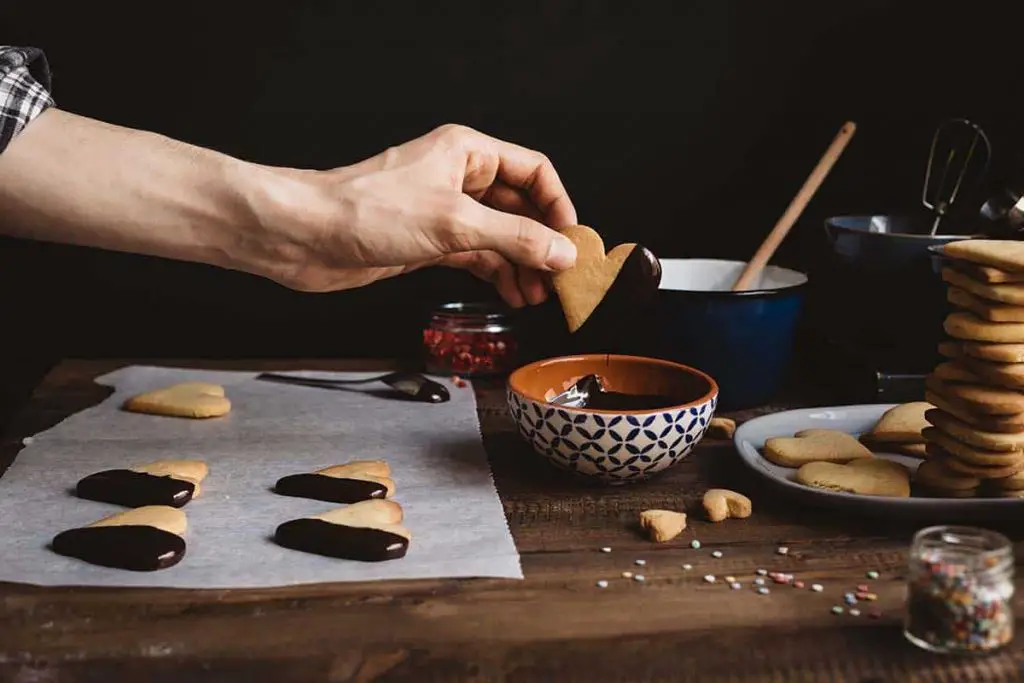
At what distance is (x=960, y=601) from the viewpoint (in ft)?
2.89

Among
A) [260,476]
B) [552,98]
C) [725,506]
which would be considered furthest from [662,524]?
[552,98]

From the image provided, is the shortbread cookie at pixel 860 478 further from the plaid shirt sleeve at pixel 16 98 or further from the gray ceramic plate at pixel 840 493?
the plaid shirt sleeve at pixel 16 98

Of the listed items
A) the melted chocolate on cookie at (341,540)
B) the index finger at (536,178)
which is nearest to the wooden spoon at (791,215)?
the index finger at (536,178)

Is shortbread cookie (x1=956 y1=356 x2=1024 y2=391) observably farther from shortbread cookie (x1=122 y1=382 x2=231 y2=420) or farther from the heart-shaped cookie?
shortbread cookie (x1=122 y1=382 x2=231 y2=420)

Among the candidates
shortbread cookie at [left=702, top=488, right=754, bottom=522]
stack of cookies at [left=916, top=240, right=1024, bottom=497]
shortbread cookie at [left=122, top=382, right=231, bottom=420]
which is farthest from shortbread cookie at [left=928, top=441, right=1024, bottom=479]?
shortbread cookie at [left=122, top=382, right=231, bottom=420]

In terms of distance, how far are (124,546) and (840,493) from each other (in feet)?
2.31

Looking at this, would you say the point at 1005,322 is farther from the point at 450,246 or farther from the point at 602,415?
the point at 450,246

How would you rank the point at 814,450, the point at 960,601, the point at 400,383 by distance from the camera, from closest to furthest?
the point at 960,601 → the point at 814,450 → the point at 400,383

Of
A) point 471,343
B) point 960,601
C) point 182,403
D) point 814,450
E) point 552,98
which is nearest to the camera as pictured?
point 960,601

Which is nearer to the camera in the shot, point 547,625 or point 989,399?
point 547,625

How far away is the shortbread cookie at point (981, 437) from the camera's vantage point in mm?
1109

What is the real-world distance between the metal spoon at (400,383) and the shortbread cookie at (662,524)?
519mm

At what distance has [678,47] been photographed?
1.82m

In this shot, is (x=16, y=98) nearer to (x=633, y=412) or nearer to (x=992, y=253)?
(x=633, y=412)
